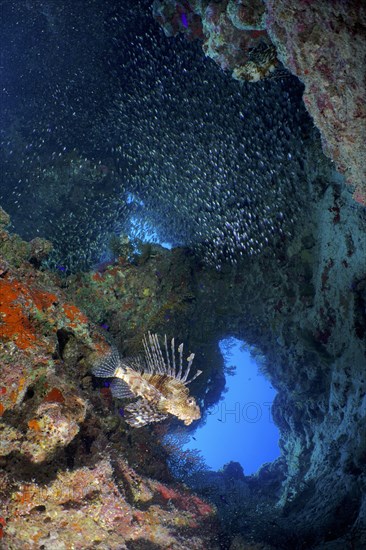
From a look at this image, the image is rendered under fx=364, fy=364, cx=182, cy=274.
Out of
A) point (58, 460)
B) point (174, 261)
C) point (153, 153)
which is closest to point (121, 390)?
point (58, 460)

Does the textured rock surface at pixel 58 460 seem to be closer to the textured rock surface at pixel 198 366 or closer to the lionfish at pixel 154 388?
the textured rock surface at pixel 198 366

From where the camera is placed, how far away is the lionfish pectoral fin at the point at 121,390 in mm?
4398

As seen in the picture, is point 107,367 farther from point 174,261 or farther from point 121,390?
point 174,261

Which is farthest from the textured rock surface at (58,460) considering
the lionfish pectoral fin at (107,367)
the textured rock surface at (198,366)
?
the lionfish pectoral fin at (107,367)

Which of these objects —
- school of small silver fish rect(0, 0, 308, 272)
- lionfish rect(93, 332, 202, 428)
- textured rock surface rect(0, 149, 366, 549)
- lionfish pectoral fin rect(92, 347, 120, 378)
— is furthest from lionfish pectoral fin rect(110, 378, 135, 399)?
school of small silver fish rect(0, 0, 308, 272)

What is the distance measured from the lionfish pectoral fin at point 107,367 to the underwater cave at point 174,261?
18mm

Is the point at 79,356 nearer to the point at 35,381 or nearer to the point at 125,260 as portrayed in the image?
the point at 35,381

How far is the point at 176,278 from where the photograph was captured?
27.6 ft

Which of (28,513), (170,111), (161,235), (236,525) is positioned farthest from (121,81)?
(236,525)

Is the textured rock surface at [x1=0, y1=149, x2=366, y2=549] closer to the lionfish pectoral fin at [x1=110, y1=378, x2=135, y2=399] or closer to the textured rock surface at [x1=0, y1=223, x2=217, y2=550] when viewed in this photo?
the textured rock surface at [x1=0, y1=223, x2=217, y2=550]

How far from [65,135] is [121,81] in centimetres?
260

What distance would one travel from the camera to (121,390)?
4465 mm

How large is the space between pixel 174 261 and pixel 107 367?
423 centimetres

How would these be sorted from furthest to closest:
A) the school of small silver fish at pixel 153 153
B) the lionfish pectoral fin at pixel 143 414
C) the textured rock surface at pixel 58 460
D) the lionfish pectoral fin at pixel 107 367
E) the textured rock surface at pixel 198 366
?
1. the school of small silver fish at pixel 153 153
2. the lionfish pectoral fin at pixel 107 367
3. the lionfish pectoral fin at pixel 143 414
4. the textured rock surface at pixel 198 366
5. the textured rock surface at pixel 58 460
